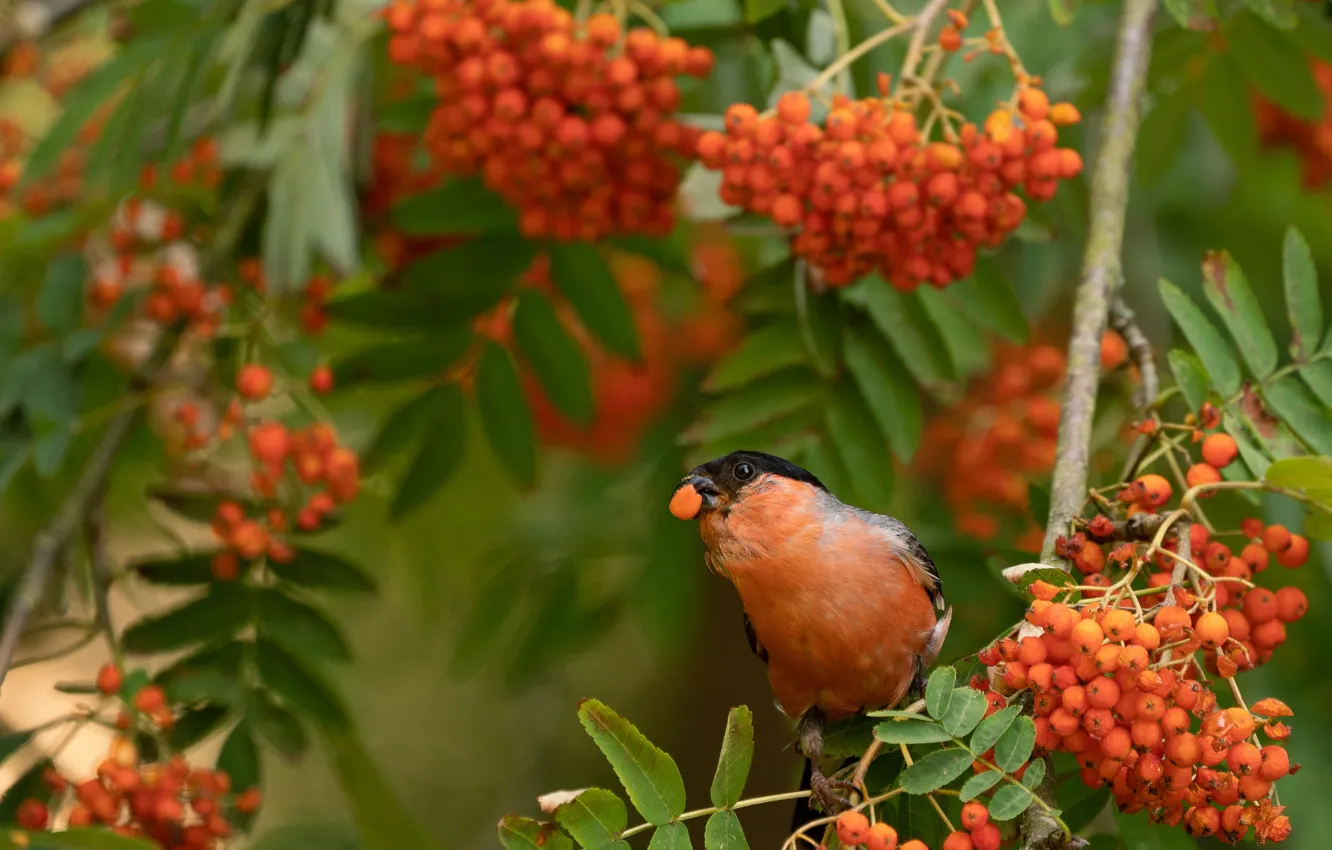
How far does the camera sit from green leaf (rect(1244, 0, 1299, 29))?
10.4ft

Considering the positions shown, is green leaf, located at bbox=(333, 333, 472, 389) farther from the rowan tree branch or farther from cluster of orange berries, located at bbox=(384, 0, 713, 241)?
the rowan tree branch

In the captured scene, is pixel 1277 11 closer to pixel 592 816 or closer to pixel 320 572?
pixel 592 816

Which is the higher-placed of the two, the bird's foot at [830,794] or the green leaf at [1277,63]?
the green leaf at [1277,63]

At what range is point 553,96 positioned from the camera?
11.0ft

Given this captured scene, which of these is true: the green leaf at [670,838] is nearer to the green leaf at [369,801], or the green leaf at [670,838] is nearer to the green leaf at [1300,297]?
the green leaf at [369,801]

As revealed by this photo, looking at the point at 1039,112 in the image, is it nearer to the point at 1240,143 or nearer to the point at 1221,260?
the point at 1221,260

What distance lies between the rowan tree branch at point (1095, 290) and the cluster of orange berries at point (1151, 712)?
152 mm

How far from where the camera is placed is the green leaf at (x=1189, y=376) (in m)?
2.74

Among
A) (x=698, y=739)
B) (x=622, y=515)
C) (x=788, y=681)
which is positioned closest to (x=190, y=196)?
(x=622, y=515)

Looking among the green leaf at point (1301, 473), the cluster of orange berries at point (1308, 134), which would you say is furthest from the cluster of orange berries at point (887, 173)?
the cluster of orange berries at point (1308, 134)

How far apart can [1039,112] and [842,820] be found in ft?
5.12

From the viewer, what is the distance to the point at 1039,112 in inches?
115

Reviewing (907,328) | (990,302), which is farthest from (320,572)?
(990,302)

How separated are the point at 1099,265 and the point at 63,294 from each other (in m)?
2.82
